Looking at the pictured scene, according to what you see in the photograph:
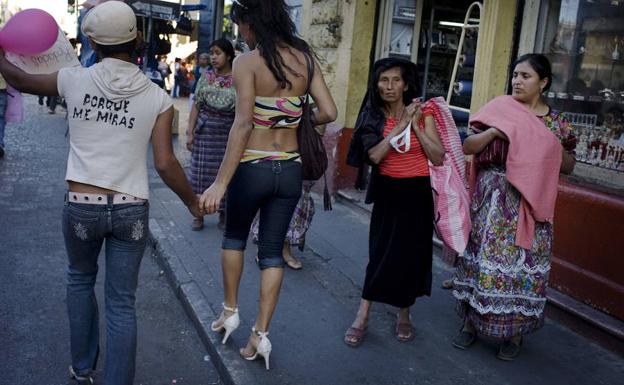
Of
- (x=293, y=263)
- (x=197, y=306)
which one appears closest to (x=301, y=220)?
(x=293, y=263)

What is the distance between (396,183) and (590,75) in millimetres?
2095

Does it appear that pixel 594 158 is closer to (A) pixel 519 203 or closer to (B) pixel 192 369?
(A) pixel 519 203

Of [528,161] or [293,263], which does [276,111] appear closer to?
[528,161]

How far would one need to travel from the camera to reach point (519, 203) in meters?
3.61

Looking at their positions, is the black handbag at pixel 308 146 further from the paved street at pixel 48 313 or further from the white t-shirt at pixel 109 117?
the paved street at pixel 48 313

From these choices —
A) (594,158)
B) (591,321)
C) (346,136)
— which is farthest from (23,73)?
(346,136)

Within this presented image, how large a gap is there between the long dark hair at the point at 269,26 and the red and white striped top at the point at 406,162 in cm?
78

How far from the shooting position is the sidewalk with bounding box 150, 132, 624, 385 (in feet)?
11.7

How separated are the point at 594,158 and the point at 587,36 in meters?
0.94

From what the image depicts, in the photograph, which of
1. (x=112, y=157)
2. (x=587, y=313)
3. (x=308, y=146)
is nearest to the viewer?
(x=112, y=157)

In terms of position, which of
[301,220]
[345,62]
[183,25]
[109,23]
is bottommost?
[301,220]

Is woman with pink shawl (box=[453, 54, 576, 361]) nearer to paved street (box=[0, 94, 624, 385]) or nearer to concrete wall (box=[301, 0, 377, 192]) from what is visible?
paved street (box=[0, 94, 624, 385])

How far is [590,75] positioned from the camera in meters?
4.94

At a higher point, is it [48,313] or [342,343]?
[342,343]
